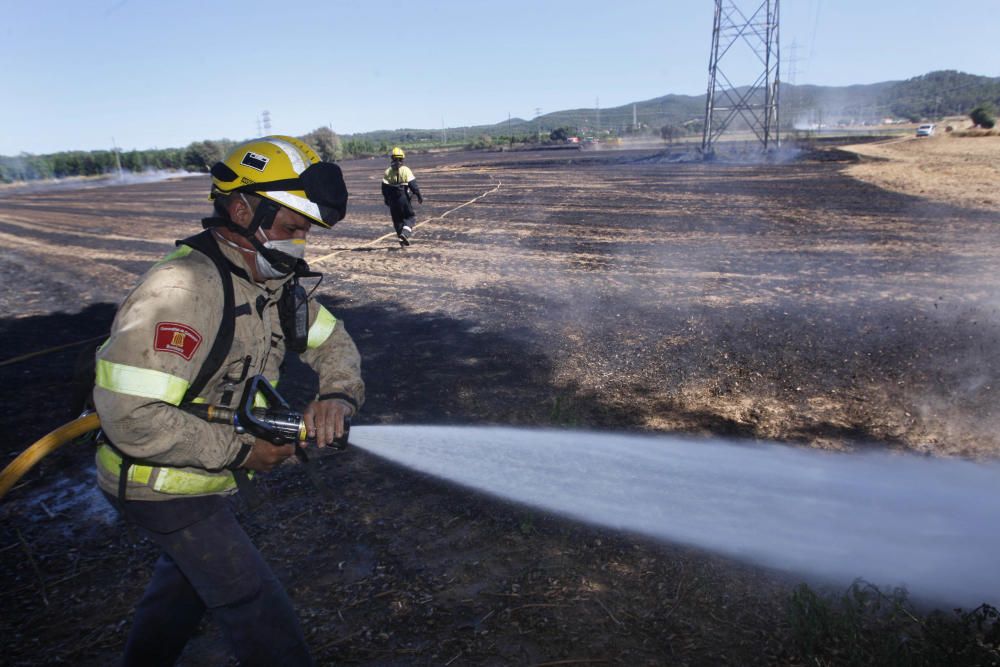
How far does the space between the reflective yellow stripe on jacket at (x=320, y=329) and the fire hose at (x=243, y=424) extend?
1.68 feet

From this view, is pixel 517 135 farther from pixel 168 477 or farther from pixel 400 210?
pixel 168 477

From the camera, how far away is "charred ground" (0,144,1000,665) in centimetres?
318

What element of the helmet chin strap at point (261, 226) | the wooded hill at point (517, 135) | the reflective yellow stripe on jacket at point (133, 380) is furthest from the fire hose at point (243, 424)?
the wooded hill at point (517, 135)

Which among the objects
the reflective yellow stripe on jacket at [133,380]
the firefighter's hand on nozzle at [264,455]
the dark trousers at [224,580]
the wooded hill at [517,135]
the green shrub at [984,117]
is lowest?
the dark trousers at [224,580]

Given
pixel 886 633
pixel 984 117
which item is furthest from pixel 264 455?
pixel 984 117

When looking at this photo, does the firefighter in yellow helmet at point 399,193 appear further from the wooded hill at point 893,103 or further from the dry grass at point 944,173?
the wooded hill at point 893,103

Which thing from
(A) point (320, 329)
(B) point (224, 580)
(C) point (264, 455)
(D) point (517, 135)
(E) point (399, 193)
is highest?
(D) point (517, 135)

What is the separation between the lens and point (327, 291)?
35.6 ft

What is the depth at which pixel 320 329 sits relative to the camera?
2.98m

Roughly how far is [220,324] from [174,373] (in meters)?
0.25

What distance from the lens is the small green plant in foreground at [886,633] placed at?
Answer: 2.58 meters

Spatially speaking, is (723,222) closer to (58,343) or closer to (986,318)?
(986,318)

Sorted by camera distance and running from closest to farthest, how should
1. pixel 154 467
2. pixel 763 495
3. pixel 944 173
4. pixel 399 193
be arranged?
pixel 154 467, pixel 763 495, pixel 399 193, pixel 944 173

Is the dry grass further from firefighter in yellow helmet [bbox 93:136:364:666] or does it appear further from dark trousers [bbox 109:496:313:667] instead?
dark trousers [bbox 109:496:313:667]
